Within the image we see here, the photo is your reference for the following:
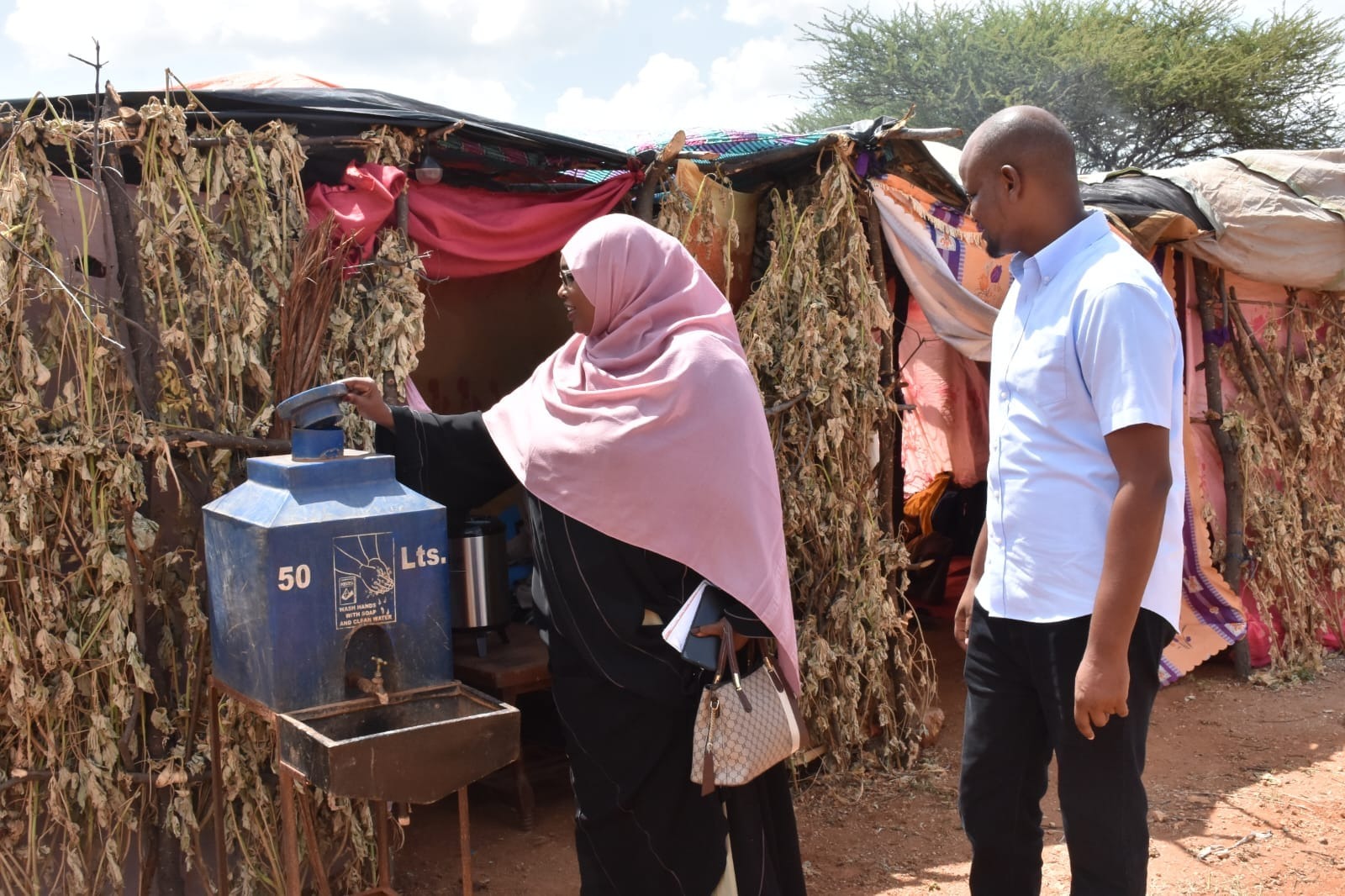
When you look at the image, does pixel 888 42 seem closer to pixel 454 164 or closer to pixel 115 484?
pixel 454 164

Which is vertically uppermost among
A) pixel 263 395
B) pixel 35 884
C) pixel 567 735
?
pixel 263 395

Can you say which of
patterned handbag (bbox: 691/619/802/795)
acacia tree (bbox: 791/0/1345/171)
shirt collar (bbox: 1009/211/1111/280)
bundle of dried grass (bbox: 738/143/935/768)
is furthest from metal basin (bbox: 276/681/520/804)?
acacia tree (bbox: 791/0/1345/171)

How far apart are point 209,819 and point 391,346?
1.44 metres

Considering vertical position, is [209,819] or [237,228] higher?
[237,228]

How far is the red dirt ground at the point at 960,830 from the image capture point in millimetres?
3975

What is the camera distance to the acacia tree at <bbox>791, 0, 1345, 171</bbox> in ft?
57.0

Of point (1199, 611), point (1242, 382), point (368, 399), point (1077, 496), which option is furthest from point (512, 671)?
point (1242, 382)

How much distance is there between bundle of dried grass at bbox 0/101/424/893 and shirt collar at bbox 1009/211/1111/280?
1.99m

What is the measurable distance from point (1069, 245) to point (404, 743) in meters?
1.62

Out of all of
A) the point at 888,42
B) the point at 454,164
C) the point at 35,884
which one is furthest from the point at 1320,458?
the point at 888,42

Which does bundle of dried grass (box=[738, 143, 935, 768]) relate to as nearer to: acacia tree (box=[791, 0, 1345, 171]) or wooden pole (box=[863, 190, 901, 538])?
wooden pole (box=[863, 190, 901, 538])

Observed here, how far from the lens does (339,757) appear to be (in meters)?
2.11

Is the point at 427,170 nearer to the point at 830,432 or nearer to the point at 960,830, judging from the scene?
the point at 830,432

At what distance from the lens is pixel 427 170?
3.60m
